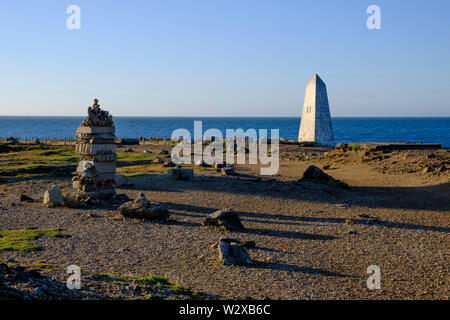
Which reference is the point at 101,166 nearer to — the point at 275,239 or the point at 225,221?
the point at 225,221

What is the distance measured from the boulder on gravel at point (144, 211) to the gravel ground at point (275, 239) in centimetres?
35

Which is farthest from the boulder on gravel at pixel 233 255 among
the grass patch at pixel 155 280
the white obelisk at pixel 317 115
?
the white obelisk at pixel 317 115

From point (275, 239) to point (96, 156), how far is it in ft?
29.4

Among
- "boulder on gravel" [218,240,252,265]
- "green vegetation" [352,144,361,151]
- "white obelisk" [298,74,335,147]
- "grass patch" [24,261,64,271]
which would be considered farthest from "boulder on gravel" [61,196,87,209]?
"white obelisk" [298,74,335,147]

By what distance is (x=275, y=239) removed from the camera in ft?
40.9

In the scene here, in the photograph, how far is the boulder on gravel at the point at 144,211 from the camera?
47.3 ft

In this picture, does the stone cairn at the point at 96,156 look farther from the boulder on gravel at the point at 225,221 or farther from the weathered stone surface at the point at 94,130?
the boulder on gravel at the point at 225,221

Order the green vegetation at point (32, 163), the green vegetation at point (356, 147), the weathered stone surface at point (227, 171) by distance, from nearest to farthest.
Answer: the weathered stone surface at point (227, 171), the green vegetation at point (32, 163), the green vegetation at point (356, 147)

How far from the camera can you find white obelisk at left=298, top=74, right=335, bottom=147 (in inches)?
1607

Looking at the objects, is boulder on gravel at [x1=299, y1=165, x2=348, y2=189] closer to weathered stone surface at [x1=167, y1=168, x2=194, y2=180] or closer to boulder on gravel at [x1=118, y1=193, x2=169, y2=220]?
weathered stone surface at [x1=167, y1=168, x2=194, y2=180]

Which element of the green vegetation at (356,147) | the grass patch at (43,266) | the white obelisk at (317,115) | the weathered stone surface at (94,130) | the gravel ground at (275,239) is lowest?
the gravel ground at (275,239)
